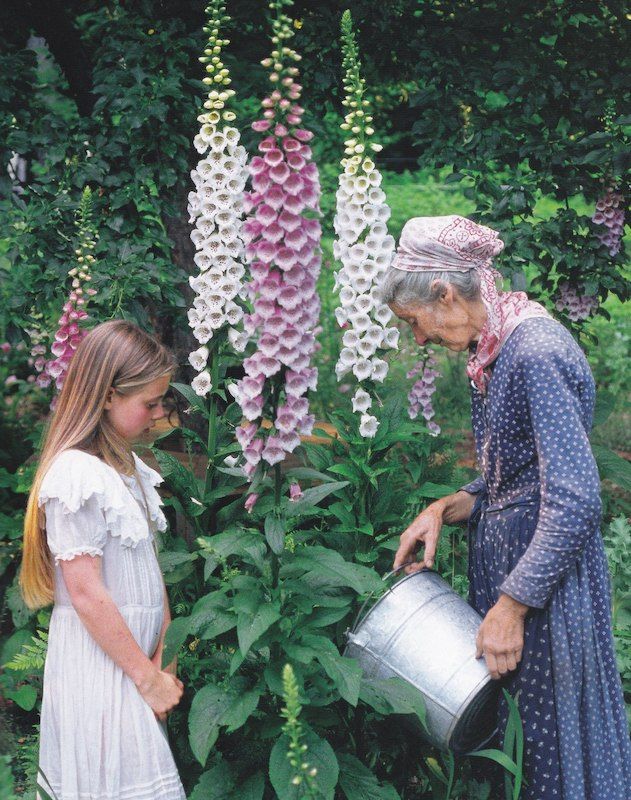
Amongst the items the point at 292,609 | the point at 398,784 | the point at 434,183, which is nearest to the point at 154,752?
the point at 292,609

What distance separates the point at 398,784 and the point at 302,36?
312 cm

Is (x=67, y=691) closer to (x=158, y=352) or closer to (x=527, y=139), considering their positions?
(x=158, y=352)

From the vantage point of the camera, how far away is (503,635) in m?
2.31

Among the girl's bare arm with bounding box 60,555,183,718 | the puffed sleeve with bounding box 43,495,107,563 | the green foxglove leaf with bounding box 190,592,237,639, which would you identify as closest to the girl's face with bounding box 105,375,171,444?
the puffed sleeve with bounding box 43,495,107,563

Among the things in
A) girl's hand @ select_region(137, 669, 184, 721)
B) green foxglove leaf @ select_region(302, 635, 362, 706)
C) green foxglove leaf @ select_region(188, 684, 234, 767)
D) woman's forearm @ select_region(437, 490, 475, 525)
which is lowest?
green foxglove leaf @ select_region(188, 684, 234, 767)

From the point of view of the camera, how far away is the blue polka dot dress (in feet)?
7.14

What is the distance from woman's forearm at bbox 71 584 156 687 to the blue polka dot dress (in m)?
0.88

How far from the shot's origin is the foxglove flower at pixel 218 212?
2.97 m

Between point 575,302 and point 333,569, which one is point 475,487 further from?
point 575,302

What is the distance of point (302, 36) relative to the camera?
14.1 ft

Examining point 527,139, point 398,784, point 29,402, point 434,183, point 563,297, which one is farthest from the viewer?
point 434,183

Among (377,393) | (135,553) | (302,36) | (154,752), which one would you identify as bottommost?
(154,752)

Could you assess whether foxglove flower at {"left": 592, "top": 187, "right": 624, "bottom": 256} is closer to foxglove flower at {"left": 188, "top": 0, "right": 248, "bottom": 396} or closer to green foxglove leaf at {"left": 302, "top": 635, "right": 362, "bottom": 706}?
foxglove flower at {"left": 188, "top": 0, "right": 248, "bottom": 396}

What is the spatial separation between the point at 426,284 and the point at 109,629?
113 centimetres
